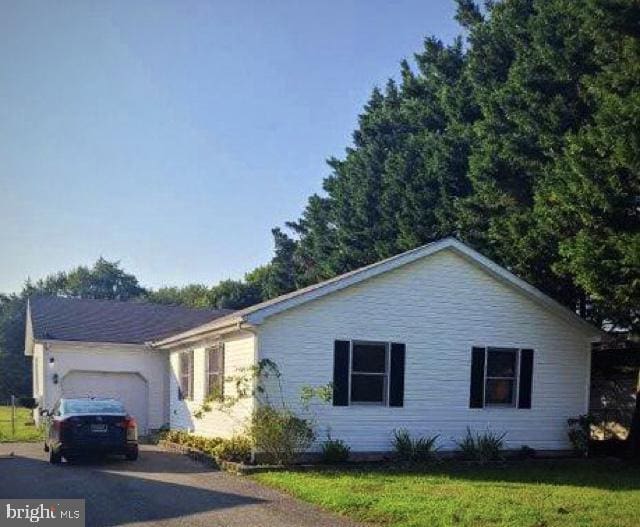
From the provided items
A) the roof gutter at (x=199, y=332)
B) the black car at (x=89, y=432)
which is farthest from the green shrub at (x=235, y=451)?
the roof gutter at (x=199, y=332)

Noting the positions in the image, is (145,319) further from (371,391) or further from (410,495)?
(410,495)

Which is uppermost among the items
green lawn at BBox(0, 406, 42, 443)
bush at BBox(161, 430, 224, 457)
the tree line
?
the tree line

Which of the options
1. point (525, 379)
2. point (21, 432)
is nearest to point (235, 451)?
point (525, 379)

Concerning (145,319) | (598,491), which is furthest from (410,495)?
(145,319)

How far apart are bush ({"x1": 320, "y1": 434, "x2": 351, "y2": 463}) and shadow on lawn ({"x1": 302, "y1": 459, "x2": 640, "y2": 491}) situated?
0.56 meters

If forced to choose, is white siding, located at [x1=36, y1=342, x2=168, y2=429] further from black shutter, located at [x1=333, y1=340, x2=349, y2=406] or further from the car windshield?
black shutter, located at [x1=333, y1=340, x2=349, y2=406]

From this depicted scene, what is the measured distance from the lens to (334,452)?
618 inches

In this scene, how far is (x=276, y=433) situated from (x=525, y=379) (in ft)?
23.7

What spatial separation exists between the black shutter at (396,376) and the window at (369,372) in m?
0.12

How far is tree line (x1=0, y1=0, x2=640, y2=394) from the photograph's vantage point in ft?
52.6

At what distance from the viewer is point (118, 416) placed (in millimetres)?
16250

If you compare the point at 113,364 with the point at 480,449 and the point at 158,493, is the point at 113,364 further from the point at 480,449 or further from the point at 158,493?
the point at 158,493

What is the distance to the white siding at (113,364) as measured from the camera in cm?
2519

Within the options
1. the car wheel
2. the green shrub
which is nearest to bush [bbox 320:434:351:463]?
the green shrub
